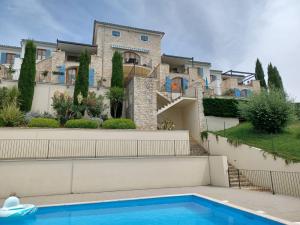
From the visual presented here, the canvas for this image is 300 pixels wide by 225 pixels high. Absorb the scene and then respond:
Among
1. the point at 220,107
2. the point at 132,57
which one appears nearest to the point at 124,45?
the point at 132,57

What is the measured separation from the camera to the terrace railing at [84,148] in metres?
12.9

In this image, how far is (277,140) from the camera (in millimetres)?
15008

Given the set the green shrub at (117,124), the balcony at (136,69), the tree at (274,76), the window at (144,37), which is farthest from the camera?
the tree at (274,76)

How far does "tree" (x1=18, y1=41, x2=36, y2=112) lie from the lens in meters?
17.7

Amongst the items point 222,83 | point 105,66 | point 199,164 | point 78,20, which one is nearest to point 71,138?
point 78,20

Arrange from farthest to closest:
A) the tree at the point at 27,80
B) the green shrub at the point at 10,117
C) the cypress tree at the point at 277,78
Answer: the cypress tree at the point at 277,78
the tree at the point at 27,80
the green shrub at the point at 10,117

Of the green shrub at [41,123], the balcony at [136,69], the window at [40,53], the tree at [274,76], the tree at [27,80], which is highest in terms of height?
the window at [40,53]

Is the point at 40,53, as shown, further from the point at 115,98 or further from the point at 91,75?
the point at 115,98

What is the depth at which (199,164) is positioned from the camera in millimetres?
13922

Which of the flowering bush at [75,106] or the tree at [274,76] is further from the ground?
the tree at [274,76]

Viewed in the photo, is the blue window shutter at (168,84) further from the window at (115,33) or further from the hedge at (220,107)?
the window at (115,33)

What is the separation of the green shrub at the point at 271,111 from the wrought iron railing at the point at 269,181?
4.55 m

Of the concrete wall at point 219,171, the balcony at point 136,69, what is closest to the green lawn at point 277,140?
the concrete wall at point 219,171

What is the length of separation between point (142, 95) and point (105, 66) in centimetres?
959
